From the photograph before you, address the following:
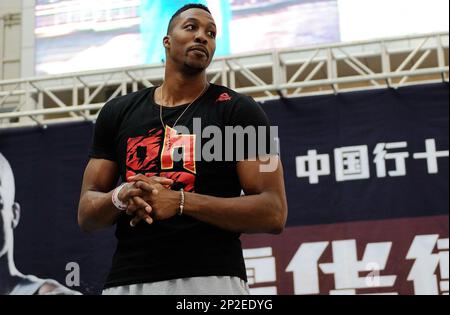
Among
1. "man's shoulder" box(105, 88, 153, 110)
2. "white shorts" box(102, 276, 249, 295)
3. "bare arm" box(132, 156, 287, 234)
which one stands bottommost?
"white shorts" box(102, 276, 249, 295)

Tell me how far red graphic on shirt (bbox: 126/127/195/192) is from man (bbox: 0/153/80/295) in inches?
207

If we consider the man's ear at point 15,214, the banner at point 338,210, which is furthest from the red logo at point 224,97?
the man's ear at point 15,214

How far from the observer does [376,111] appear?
681cm

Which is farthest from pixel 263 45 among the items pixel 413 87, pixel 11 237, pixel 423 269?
pixel 11 237

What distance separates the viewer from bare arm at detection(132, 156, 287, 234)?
67.1 inches

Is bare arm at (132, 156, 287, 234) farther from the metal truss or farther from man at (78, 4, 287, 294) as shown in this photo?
the metal truss

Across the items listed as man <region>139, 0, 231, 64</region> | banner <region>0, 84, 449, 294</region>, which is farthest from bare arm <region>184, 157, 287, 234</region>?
banner <region>0, 84, 449, 294</region>

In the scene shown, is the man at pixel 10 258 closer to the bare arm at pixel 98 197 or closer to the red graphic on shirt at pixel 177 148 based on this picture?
the bare arm at pixel 98 197

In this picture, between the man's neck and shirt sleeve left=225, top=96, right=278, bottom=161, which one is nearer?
shirt sleeve left=225, top=96, right=278, bottom=161

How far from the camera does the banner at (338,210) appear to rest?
6.41 metres

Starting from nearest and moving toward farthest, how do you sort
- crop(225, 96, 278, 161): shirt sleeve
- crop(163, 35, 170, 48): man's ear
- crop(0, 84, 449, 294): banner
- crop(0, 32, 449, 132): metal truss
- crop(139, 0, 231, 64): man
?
crop(225, 96, 278, 161): shirt sleeve, crop(163, 35, 170, 48): man's ear, crop(139, 0, 231, 64): man, crop(0, 84, 449, 294): banner, crop(0, 32, 449, 132): metal truss

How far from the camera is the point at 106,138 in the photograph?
195 cm

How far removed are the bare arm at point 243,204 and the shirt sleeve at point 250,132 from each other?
0.03 metres

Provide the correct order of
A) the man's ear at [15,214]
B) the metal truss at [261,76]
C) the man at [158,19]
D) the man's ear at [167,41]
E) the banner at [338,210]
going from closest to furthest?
the man's ear at [167,41], the man at [158,19], the banner at [338,210], the metal truss at [261,76], the man's ear at [15,214]
